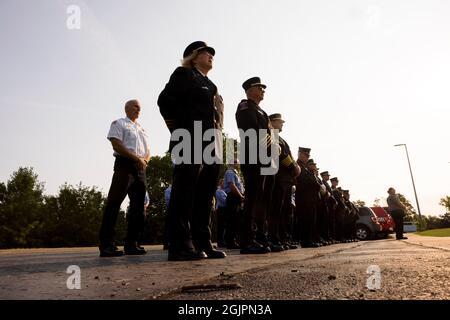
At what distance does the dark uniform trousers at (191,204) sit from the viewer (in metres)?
3.69

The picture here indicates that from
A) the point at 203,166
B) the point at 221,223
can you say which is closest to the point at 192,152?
the point at 203,166

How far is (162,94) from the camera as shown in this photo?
398cm

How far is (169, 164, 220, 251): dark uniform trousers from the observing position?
3691 mm

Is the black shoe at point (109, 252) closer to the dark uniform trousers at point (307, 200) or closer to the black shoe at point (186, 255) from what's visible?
the black shoe at point (186, 255)

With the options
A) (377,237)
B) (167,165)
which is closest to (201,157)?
(377,237)

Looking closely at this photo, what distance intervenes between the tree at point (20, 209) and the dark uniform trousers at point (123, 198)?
4645 cm

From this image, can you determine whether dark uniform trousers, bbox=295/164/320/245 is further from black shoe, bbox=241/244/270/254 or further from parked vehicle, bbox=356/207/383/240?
parked vehicle, bbox=356/207/383/240

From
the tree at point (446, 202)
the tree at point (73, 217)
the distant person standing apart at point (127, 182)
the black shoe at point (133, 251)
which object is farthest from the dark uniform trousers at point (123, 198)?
the tree at point (73, 217)

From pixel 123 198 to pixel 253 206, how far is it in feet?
5.69
